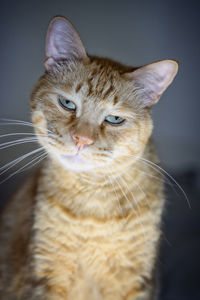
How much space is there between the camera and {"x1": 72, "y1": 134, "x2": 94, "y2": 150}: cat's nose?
4.34 feet

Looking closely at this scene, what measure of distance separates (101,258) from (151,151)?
0.49 m

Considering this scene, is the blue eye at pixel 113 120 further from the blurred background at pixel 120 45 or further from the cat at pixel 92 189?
the blurred background at pixel 120 45

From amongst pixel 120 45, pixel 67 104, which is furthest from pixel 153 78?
pixel 120 45

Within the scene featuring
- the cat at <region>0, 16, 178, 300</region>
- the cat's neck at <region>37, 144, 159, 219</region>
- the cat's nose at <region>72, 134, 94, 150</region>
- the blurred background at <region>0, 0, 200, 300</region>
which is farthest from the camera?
the blurred background at <region>0, 0, 200, 300</region>

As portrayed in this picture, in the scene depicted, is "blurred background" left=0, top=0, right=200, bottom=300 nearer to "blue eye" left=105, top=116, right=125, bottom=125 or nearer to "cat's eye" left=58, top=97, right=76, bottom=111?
"blue eye" left=105, top=116, right=125, bottom=125

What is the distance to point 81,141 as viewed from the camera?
1322 millimetres

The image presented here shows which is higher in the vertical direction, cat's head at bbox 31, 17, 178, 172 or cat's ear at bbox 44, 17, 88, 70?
cat's ear at bbox 44, 17, 88, 70

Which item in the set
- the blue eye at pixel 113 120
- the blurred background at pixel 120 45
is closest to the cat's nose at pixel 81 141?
the blue eye at pixel 113 120

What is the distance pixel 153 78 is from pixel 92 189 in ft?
1.62

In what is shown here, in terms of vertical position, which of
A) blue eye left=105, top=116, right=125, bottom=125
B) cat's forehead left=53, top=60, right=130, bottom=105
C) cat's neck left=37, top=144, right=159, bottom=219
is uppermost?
cat's forehead left=53, top=60, right=130, bottom=105

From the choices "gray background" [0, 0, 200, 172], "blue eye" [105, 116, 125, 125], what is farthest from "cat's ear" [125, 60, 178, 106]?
"gray background" [0, 0, 200, 172]

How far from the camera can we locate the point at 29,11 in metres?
2.32

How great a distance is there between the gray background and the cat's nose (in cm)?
120

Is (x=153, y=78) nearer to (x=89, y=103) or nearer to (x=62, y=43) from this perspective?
(x=89, y=103)
